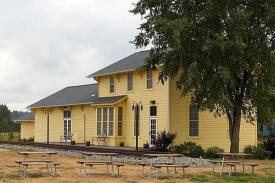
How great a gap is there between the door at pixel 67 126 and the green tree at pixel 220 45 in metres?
15.9

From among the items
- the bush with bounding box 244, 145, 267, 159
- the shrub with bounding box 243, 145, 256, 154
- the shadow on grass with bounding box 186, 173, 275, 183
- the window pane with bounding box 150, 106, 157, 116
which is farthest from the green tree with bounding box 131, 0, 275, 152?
the shadow on grass with bounding box 186, 173, 275, 183

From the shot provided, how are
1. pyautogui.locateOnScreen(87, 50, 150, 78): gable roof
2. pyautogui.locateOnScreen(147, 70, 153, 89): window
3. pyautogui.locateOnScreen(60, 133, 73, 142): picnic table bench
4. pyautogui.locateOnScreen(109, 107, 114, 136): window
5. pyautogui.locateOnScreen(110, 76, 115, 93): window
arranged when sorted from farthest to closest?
pyautogui.locateOnScreen(60, 133, 73, 142): picnic table bench → pyautogui.locateOnScreen(110, 76, 115, 93): window → pyautogui.locateOnScreen(109, 107, 114, 136): window → pyautogui.locateOnScreen(87, 50, 150, 78): gable roof → pyautogui.locateOnScreen(147, 70, 153, 89): window

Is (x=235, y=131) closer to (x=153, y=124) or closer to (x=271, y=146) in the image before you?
(x=271, y=146)

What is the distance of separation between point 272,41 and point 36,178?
1431 cm

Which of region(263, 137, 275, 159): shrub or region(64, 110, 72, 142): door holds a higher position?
region(64, 110, 72, 142): door

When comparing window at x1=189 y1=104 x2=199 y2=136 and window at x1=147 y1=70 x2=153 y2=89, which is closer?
window at x1=189 y1=104 x2=199 y2=136

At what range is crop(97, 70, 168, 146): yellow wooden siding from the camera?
30312 mm

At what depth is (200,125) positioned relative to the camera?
99.1ft

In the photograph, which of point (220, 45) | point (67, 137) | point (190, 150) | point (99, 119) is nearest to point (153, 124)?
point (190, 150)

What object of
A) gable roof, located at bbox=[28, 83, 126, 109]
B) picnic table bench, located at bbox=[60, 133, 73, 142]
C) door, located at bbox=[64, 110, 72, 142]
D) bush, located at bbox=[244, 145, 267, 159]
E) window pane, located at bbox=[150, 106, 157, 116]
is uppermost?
gable roof, located at bbox=[28, 83, 126, 109]

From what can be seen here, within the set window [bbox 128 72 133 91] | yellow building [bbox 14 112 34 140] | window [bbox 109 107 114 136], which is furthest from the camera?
yellow building [bbox 14 112 34 140]

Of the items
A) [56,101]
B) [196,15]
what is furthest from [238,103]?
[56,101]

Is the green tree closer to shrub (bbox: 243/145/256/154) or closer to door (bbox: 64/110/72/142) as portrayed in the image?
shrub (bbox: 243/145/256/154)

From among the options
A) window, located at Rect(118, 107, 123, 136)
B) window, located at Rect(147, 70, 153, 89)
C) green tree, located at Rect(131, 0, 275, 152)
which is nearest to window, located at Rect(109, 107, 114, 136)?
window, located at Rect(118, 107, 123, 136)
